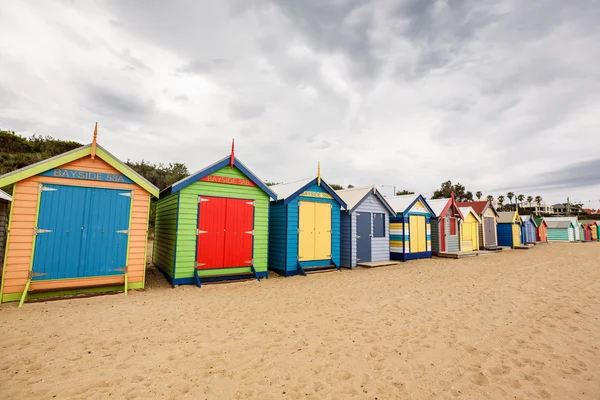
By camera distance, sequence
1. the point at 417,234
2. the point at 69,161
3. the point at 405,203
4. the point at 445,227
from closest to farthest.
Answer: the point at 69,161, the point at 405,203, the point at 417,234, the point at 445,227

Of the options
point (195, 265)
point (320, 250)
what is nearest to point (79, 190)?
point (195, 265)

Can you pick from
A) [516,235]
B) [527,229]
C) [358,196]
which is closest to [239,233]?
[358,196]

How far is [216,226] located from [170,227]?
1.64m

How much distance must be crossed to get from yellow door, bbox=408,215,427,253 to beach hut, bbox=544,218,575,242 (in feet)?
133

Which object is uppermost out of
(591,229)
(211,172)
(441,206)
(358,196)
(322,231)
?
(211,172)

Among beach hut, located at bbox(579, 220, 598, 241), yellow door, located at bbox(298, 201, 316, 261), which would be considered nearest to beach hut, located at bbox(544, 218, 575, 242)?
beach hut, located at bbox(579, 220, 598, 241)

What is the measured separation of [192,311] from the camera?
254 inches

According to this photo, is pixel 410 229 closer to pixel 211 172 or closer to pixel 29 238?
pixel 211 172

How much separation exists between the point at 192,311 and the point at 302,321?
101 inches

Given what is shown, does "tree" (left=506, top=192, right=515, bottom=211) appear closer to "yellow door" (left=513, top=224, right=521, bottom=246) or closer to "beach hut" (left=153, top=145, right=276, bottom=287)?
"yellow door" (left=513, top=224, right=521, bottom=246)

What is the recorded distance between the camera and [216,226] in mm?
9695

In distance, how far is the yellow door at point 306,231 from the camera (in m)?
11.9

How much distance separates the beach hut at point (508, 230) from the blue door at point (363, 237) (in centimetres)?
2162

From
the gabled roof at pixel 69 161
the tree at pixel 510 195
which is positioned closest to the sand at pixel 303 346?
the gabled roof at pixel 69 161
